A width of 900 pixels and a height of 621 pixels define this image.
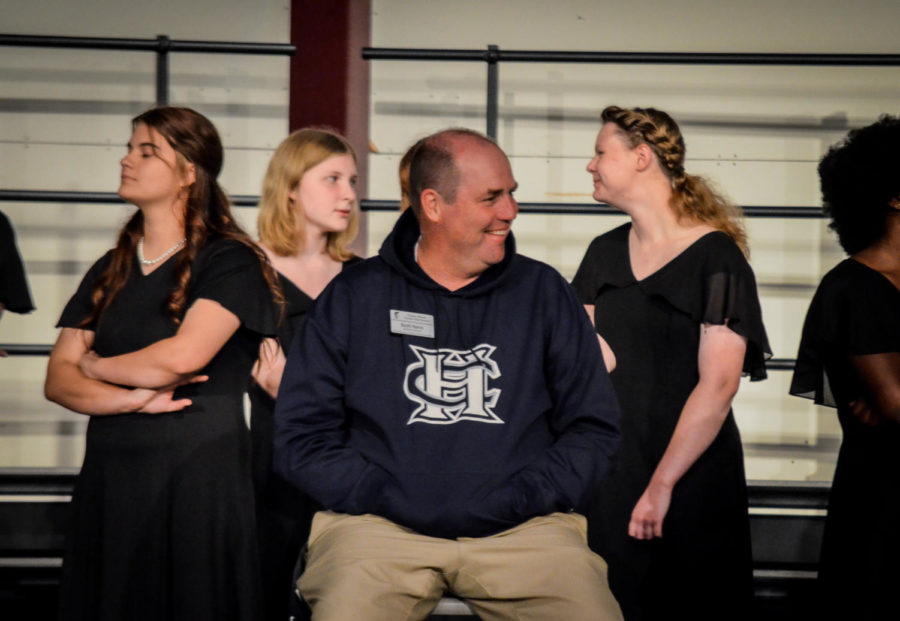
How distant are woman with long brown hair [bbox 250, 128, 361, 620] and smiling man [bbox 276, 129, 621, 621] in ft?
2.29

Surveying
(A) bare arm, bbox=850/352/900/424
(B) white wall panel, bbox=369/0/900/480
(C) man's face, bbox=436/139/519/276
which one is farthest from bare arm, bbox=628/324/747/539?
(B) white wall panel, bbox=369/0/900/480

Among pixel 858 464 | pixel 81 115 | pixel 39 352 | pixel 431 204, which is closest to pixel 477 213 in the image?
pixel 431 204

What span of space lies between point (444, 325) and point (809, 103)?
2.45m

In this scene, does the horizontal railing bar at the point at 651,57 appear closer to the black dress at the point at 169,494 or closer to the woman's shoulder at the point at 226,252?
the woman's shoulder at the point at 226,252

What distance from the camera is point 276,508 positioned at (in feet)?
9.21

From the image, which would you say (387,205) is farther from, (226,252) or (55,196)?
(226,252)

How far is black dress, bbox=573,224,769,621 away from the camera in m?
2.61

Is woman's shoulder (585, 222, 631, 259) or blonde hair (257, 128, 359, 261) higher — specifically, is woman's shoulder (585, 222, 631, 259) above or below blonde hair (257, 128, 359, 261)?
below

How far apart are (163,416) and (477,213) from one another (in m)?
0.80

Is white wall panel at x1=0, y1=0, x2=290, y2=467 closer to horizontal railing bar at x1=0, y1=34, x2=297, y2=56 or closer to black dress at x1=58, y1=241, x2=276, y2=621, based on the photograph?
horizontal railing bar at x1=0, y1=34, x2=297, y2=56

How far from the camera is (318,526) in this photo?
7.02ft

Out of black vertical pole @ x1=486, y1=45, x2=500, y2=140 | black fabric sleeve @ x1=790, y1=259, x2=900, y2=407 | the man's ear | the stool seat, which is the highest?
black vertical pole @ x1=486, y1=45, x2=500, y2=140

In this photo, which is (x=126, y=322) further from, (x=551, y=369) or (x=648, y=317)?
(x=648, y=317)


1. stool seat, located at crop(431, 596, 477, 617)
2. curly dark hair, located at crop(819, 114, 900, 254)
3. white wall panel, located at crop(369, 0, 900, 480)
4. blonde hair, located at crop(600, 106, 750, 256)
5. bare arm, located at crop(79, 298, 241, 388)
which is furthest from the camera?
white wall panel, located at crop(369, 0, 900, 480)
